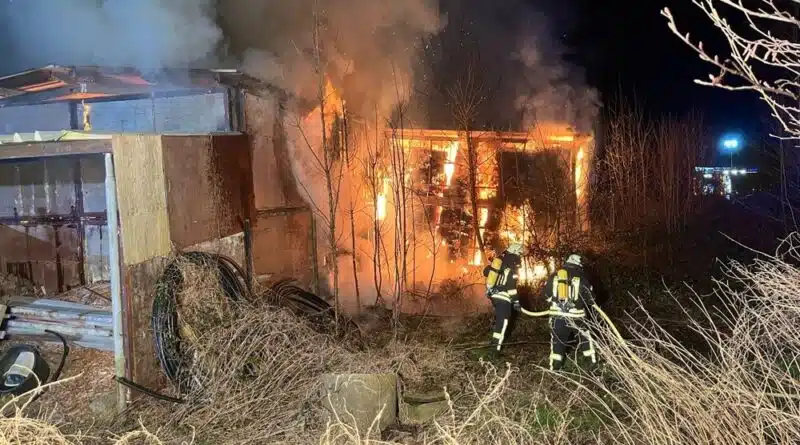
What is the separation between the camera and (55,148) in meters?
5.57

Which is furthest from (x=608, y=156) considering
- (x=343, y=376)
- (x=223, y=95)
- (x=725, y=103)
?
(x=725, y=103)

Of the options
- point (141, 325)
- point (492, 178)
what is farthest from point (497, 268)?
point (492, 178)

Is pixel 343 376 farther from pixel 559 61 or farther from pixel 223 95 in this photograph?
pixel 559 61

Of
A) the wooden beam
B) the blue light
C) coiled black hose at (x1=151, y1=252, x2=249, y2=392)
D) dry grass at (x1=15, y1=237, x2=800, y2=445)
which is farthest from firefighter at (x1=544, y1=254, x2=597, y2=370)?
the blue light

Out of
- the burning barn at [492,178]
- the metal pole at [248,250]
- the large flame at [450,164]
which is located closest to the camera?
the metal pole at [248,250]

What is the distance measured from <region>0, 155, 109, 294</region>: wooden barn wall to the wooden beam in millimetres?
3141

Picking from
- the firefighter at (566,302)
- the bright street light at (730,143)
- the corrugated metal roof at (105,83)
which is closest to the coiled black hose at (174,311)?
the corrugated metal roof at (105,83)

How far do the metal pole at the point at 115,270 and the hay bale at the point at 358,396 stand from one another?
2.24 metres

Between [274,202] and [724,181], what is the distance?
23.5 m

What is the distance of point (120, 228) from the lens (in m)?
5.50

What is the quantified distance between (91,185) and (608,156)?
41.5 feet

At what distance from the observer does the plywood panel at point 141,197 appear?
5562mm

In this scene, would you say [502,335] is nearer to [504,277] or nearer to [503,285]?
[503,285]

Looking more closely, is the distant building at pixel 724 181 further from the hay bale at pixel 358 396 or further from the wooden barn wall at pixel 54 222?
the wooden barn wall at pixel 54 222
